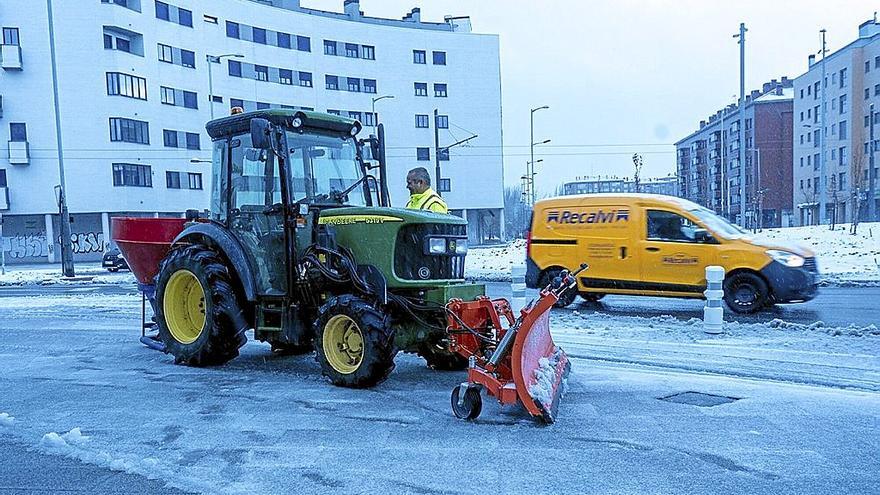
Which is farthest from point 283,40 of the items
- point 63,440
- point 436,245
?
point 63,440

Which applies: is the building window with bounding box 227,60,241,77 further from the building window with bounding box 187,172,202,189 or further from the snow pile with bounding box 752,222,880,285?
the snow pile with bounding box 752,222,880,285

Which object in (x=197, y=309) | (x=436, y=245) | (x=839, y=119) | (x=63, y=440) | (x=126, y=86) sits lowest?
(x=63, y=440)

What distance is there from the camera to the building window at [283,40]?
5466 centimetres

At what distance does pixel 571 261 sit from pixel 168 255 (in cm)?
757

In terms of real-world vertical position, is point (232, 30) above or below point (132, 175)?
above

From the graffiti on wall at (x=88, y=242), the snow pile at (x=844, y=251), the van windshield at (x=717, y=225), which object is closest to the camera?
the van windshield at (x=717, y=225)

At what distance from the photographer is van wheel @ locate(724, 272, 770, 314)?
11.7 m

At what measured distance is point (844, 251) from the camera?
23.4 meters

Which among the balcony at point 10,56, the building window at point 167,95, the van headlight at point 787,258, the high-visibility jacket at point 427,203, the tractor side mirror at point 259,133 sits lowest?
the van headlight at point 787,258

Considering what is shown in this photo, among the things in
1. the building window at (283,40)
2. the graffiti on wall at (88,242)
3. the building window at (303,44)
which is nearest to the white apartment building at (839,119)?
the building window at (303,44)

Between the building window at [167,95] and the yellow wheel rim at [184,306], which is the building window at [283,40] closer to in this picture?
the building window at [167,95]

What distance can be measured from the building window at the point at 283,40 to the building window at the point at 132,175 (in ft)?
48.3

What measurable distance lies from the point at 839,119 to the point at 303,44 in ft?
170

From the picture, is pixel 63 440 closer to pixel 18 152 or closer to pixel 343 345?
pixel 343 345
